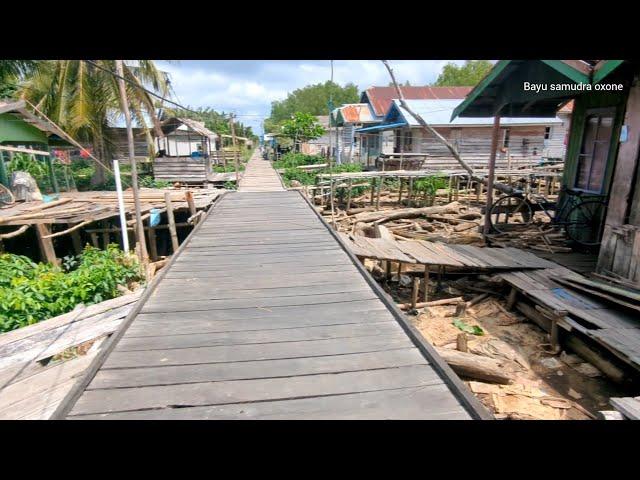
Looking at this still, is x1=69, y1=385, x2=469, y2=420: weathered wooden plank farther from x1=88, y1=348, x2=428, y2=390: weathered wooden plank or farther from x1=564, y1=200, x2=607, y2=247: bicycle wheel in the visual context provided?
Result: x1=564, y1=200, x2=607, y2=247: bicycle wheel

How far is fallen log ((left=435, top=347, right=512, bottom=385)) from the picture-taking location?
5.00 meters

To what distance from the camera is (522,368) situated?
546 cm

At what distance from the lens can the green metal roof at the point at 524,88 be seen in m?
5.98

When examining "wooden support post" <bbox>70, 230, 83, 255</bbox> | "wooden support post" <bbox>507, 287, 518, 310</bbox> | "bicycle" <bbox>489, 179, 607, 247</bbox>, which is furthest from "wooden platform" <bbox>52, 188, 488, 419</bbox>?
"wooden support post" <bbox>70, 230, 83, 255</bbox>

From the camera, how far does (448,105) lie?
23.6 metres

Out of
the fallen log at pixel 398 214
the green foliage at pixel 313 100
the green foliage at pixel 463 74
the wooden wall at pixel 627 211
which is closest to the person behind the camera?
the wooden wall at pixel 627 211

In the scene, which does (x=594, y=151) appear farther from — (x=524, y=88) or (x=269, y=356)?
(x=269, y=356)

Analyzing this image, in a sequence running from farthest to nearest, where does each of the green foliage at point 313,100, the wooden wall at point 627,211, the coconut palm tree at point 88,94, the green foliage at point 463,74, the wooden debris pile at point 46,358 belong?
the green foliage at point 313,100
the green foliage at point 463,74
the coconut palm tree at point 88,94
the wooden wall at point 627,211
the wooden debris pile at point 46,358

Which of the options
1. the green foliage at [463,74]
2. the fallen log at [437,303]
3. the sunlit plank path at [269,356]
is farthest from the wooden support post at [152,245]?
the green foliage at [463,74]

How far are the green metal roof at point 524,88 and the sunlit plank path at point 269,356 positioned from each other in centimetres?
484

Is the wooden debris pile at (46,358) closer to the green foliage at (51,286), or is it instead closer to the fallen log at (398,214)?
the green foliage at (51,286)

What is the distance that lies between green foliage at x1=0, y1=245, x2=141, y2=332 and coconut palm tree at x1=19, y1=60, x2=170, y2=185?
370 inches
